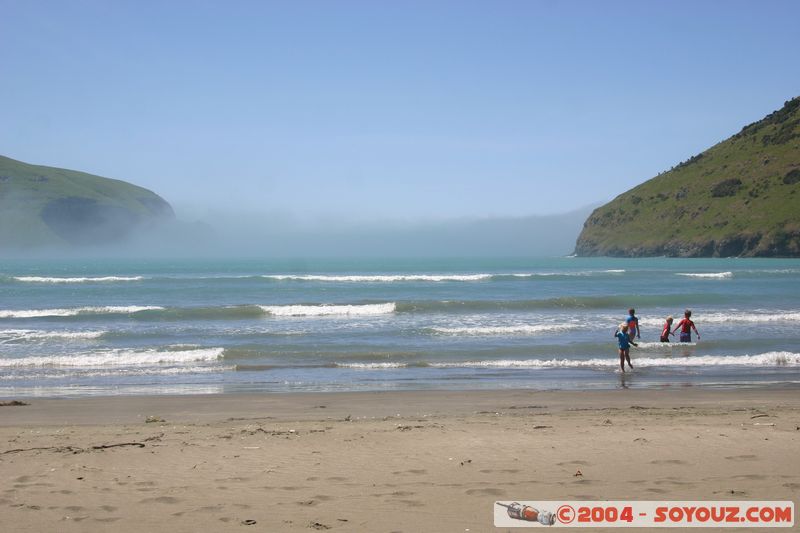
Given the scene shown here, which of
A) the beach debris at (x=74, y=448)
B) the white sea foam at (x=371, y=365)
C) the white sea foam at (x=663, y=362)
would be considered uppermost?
the beach debris at (x=74, y=448)

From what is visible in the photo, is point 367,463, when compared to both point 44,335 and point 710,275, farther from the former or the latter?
point 710,275

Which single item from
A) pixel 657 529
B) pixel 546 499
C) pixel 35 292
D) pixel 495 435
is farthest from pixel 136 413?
pixel 35 292

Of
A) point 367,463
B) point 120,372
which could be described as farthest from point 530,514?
point 120,372

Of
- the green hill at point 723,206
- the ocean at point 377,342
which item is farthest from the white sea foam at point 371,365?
the green hill at point 723,206

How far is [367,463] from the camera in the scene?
732 cm

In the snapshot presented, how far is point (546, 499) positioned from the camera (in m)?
5.97

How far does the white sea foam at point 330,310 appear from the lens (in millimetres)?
30667

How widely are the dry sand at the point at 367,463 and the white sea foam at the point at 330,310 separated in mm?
19066

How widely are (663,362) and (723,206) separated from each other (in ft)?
290

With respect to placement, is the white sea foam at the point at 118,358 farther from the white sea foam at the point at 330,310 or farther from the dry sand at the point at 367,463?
the white sea foam at the point at 330,310

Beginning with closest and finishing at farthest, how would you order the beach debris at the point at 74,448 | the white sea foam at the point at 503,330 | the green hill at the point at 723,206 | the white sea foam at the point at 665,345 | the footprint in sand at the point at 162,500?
1. the footprint in sand at the point at 162,500
2. the beach debris at the point at 74,448
3. the white sea foam at the point at 665,345
4. the white sea foam at the point at 503,330
5. the green hill at the point at 723,206

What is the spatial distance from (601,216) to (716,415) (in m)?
116

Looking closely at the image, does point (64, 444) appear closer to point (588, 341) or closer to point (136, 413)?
point (136, 413)

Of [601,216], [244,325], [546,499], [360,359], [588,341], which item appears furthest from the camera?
[601,216]
